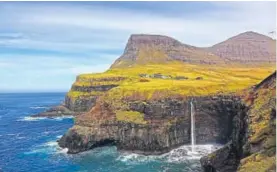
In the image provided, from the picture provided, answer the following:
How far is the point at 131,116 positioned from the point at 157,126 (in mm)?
9368

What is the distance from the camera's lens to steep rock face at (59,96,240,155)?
11375 cm

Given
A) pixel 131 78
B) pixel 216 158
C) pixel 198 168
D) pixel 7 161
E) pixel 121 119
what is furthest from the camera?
pixel 131 78

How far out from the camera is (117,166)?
9800 cm

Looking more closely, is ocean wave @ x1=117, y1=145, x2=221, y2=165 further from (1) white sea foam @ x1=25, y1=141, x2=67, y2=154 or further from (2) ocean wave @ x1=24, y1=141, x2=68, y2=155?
(1) white sea foam @ x1=25, y1=141, x2=67, y2=154

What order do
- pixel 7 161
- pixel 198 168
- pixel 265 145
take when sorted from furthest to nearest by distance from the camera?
pixel 7 161
pixel 198 168
pixel 265 145

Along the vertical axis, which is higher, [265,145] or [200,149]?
[265,145]

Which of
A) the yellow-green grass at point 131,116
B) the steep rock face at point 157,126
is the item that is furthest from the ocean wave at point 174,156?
the yellow-green grass at point 131,116

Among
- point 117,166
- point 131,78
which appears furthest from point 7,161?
point 131,78

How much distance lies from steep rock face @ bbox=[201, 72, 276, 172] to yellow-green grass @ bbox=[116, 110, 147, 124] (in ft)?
135

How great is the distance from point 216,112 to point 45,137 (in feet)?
211

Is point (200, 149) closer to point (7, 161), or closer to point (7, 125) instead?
point (7, 161)

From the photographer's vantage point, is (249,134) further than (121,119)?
No

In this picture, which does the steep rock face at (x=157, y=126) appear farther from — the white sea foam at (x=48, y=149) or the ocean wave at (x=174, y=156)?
the ocean wave at (x=174, y=156)

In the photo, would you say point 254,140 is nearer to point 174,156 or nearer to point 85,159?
point 174,156
